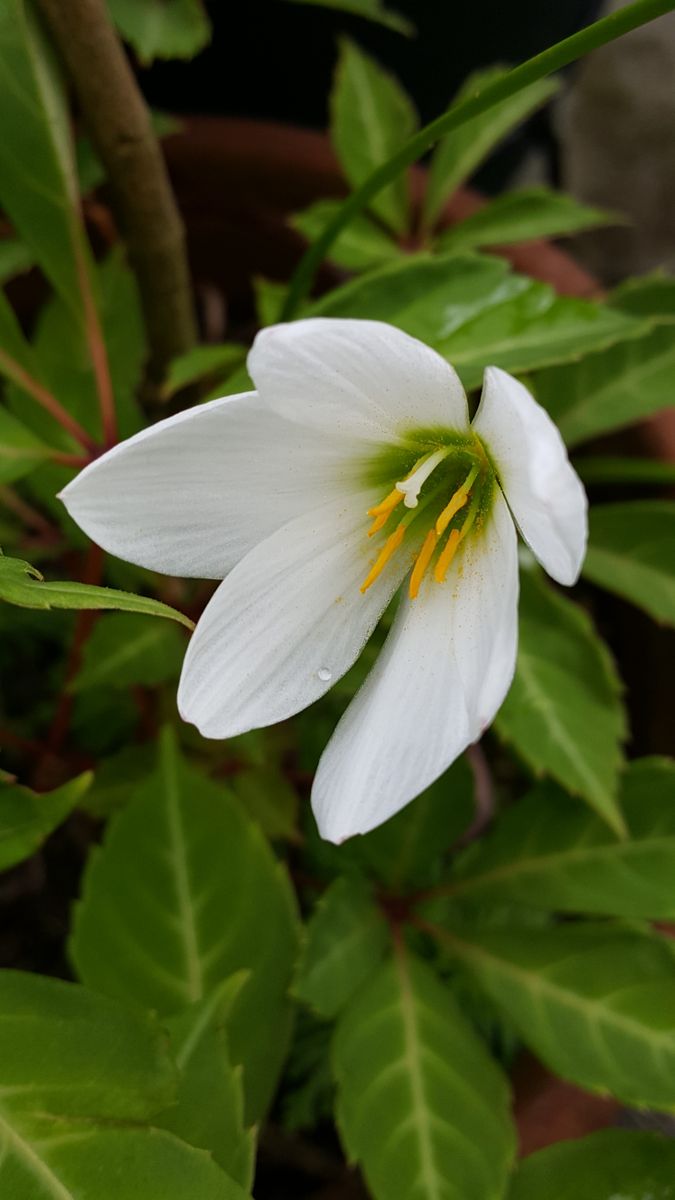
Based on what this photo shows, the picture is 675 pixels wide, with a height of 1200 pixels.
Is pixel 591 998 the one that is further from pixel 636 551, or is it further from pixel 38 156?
pixel 38 156

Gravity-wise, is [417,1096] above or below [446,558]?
below

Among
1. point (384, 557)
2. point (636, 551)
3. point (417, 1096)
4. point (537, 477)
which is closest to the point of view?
point (537, 477)

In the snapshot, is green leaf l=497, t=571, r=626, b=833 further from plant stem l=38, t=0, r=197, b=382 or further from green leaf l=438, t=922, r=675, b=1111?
plant stem l=38, t=0, r=197, b=382

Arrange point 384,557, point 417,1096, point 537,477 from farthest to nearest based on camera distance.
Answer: point 417,1096 < point 384,557 < point 537,477

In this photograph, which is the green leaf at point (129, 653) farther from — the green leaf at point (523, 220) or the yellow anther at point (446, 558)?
the green leaf at point (523, 220)

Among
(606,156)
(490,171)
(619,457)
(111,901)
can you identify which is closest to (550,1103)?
(111,901)

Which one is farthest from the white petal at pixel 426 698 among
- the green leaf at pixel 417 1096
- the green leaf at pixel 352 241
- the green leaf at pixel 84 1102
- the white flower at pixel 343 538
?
the green leaf at pixel 352 241

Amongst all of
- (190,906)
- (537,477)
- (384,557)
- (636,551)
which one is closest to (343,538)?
(384,557)
